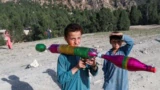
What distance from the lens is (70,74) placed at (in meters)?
2.94

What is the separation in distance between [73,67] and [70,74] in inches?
3.1

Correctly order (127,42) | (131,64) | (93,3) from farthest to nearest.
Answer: (93,3) < (127,42) < (131,64)

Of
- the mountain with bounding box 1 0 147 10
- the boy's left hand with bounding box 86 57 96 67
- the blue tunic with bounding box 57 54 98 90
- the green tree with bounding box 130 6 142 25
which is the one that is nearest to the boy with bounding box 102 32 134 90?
the blue tunic with bounding box 57 54 98 90

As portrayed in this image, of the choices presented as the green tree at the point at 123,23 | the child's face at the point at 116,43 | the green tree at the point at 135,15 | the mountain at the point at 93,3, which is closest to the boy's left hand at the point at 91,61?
the child's face at the point at 116,43

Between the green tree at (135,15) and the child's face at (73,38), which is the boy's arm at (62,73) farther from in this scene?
the green tree at (135,15)

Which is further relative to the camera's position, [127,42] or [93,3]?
[93,3]

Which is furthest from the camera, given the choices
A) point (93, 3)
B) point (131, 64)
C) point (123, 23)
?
point (93, 3)

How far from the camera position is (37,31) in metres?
37.8

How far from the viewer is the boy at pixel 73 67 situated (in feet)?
9.59

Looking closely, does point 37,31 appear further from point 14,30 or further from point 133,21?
point 133,21

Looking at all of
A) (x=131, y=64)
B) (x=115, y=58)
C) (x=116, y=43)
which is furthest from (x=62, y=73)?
(x=116, y=43)

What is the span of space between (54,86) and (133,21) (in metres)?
49.5

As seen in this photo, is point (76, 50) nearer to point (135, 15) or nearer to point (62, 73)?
point (62, 73)

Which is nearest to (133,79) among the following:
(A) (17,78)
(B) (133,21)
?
(A) (17,78)
